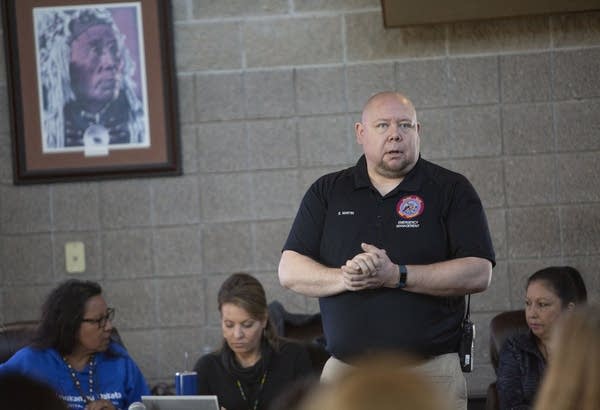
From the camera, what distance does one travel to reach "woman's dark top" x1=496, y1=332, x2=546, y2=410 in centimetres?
371

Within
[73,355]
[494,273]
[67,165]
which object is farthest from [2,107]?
[494,273]

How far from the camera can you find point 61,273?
466 cm

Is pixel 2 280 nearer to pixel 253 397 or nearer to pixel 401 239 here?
pixel 253 397

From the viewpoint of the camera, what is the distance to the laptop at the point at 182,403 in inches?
126

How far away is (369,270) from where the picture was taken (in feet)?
9.70

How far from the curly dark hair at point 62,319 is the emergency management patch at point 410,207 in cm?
128

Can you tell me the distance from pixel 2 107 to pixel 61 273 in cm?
78

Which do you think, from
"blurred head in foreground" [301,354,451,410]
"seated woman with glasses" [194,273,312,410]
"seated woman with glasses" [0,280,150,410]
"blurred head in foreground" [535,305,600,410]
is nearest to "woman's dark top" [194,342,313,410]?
"seated woman with glasses" [194,273,312,410]

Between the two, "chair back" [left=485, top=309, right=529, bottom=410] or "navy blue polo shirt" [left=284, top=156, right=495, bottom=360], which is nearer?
"navy blue polo shirt" [left=284, top=156, right=495, bottom=360]

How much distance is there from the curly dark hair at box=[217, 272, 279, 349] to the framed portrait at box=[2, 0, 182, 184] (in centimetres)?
85

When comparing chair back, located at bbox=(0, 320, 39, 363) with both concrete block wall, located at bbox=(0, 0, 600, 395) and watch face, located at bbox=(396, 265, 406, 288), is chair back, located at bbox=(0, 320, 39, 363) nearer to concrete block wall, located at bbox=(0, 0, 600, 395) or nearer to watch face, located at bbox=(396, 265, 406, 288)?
concrete block wall, located at bbox=(0, 0, 600, 395)

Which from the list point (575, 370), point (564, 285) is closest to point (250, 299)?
point (564, 285)

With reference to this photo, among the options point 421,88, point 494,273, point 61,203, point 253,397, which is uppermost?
point 421,88

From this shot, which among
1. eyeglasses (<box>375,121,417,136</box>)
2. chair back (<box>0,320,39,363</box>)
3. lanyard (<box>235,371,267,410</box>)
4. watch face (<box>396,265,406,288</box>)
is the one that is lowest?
lanyard (<box>235,371,267,410</box>)
